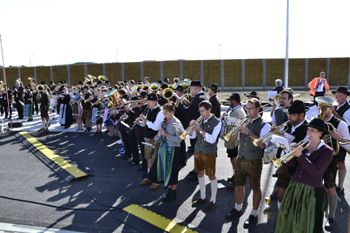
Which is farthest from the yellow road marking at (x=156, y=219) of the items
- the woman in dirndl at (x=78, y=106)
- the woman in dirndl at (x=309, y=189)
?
the woman in dirndl at (x=78, y=106)

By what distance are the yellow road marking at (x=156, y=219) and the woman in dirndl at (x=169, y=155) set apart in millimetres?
637

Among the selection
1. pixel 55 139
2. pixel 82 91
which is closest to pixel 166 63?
pixel 82 91

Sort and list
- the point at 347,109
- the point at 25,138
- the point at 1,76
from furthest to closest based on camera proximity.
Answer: the point at 1,76 < the point at 25,138 < the point at 347,109

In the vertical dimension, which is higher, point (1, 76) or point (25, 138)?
point (1, 76)

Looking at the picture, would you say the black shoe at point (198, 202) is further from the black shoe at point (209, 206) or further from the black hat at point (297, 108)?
the black hat at point (297, 108)

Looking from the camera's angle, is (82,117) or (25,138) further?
(82,117)

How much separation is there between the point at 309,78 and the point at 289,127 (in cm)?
2512

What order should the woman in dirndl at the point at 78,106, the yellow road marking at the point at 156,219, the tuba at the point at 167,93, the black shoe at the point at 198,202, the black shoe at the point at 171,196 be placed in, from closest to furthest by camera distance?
the yellow road marking at the point at 156,219, the black shoe at the point at 198,202, the black shoe at the point at 171,196, the tuba at the point at 167,93, the woman in dirndl at the point at 78,106

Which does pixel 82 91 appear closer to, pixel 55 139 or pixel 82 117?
pixel 82 117

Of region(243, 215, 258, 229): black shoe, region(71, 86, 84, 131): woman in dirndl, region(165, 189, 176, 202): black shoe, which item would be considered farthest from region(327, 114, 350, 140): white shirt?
region(71, 86, 84, 131): woman in dirndl

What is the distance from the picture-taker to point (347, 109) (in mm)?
5625

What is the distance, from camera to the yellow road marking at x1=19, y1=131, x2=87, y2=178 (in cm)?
741

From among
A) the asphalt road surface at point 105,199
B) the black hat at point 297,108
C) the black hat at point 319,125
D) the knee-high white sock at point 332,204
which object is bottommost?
the asphalt road surface at point 105,199

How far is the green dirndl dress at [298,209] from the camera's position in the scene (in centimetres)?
360
